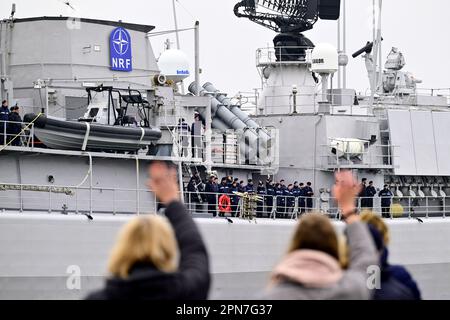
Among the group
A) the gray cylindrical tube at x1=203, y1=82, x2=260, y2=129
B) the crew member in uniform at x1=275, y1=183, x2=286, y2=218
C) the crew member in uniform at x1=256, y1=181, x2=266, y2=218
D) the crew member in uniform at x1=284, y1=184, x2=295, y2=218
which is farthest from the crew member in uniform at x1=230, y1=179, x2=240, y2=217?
the gray cylindrical tube at x1=203, y1=82, x2=260, y2=129

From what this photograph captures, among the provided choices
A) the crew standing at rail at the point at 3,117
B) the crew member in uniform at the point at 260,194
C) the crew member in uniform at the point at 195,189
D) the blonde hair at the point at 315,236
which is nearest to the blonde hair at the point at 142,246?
the blonde hair at the point at 315,236

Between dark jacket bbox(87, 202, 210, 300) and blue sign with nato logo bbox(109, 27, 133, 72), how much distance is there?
20.8 metres

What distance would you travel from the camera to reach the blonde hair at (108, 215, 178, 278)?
21.2 ft

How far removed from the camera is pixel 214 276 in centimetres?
2605

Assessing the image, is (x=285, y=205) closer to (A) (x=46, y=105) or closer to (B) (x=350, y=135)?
(B) (x=350, y=135)

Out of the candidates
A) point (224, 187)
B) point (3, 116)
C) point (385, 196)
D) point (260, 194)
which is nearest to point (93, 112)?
point (3, 116)

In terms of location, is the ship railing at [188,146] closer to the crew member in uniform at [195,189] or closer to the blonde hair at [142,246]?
the crew member in uniform at [195,189]

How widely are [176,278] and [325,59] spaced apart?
2780cm

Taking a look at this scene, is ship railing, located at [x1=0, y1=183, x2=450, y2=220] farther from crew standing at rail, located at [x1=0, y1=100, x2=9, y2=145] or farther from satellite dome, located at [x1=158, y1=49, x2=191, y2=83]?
satellite dome, located at [x1=158, y1=49, x2=191, y2=83]

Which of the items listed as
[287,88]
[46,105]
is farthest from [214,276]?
[287,88]

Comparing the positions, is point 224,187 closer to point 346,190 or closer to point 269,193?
point 269,193
